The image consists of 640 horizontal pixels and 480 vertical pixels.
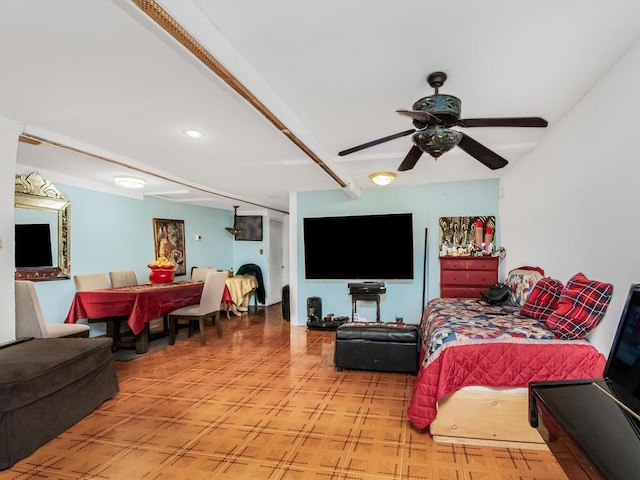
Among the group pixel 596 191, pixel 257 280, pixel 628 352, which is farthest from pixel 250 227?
pixel 628 352

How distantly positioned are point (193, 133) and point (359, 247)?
3.26 m

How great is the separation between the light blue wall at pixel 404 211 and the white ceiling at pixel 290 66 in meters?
1.75

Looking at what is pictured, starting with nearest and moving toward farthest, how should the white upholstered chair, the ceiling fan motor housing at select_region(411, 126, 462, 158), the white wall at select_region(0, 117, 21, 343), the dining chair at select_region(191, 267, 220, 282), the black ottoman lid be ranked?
the ceiling fan motor housing at select_region(411, 126, 462, 158)
the white wall at select_region(0, 117, 21, 343)
the black ottoman lid
the white upholstered chair
the dining chair at select_region(191, 267, 220, 282)

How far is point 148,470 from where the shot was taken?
201 centimetres

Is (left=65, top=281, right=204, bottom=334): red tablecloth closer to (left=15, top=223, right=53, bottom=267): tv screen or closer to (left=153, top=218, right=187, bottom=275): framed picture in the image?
(left=15, top=223, right=53, bottom=267): tv screen

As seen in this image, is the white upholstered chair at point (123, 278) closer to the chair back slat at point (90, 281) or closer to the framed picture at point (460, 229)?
the chair back slat at point (90, 281)

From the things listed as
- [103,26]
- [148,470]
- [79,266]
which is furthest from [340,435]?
[79,266]

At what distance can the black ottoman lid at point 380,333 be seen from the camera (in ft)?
11.3

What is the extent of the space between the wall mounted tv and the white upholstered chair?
2.77 metres

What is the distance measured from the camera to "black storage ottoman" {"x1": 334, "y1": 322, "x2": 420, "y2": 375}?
3.46 m

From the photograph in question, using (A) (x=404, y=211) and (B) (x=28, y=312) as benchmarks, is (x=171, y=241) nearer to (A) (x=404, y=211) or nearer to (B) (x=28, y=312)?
(B) (x=28, y=312)

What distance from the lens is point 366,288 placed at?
5355 mm

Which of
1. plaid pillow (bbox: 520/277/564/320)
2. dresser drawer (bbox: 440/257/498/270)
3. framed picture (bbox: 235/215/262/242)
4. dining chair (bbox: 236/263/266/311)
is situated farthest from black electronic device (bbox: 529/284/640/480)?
framed picture (bbox: 235/215/262/242)

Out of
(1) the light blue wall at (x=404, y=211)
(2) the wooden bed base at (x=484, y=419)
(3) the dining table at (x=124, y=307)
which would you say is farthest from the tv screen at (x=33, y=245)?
(2) the wooden bed base at (x=484, y=419)
